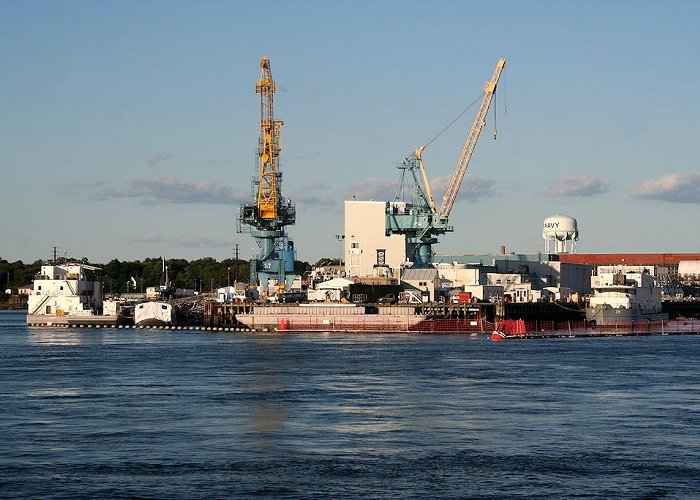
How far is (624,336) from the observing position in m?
138

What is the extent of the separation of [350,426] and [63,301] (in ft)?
378

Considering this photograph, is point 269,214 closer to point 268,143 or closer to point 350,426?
point 268,143

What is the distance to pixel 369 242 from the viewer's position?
19062 centimetres

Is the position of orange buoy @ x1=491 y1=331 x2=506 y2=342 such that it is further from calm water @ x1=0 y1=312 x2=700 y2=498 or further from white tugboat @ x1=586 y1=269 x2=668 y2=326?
calm water @ x1=0 y1=312 x2=700 y2=498

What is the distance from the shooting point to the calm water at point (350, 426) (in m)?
42.9

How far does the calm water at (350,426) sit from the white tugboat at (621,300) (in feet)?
179

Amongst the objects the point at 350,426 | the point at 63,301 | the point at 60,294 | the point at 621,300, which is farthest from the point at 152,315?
the point at 350,426

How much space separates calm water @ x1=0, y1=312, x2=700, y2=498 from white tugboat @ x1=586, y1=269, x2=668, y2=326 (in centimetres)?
5455

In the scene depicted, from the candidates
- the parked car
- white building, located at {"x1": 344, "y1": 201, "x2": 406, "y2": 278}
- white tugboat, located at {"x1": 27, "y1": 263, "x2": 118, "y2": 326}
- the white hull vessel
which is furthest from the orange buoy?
white building, located at {"x1": 344, "y1": 201, "x2": 406, "y2": 278}

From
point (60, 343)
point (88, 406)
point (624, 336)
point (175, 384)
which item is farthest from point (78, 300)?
point (88, 406)

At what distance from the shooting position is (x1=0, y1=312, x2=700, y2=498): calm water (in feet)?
141

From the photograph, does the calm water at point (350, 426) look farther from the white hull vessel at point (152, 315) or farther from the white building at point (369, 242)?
the white building at point (369, 242)

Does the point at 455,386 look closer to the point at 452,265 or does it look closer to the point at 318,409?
the point at 318,409

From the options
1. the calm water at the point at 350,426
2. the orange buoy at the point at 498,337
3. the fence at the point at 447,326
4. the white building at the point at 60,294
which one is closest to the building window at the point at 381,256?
the fence at the point at 447,326
